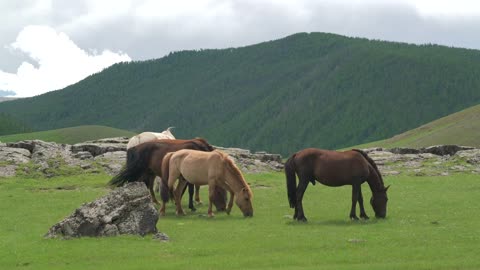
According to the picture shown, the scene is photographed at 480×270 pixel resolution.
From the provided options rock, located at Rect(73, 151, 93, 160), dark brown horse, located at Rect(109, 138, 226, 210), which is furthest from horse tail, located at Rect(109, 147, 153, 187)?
rock, located at Rect(73, 151, 93, 160)

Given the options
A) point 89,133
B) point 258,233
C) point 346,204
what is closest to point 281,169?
point 346,204

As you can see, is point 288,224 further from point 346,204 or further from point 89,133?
point 89,133

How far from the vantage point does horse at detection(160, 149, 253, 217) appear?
999 inches

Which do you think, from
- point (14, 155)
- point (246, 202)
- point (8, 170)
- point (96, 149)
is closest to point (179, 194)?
point (246, 202)

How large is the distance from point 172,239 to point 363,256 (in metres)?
6.17

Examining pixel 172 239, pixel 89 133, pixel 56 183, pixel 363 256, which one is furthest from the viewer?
pixel 89 133

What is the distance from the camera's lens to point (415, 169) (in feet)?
161

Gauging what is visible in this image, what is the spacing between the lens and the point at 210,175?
84.3 feet

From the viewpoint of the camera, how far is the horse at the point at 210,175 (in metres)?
25.4

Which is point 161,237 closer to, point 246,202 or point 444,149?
point 246,202

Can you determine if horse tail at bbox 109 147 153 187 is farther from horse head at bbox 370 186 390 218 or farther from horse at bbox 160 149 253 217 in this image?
horse head at bbox 370 186 390 218

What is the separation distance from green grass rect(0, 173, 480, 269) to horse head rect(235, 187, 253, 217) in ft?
1.27

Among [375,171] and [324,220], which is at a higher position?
[375,171]

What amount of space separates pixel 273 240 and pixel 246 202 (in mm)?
5941
